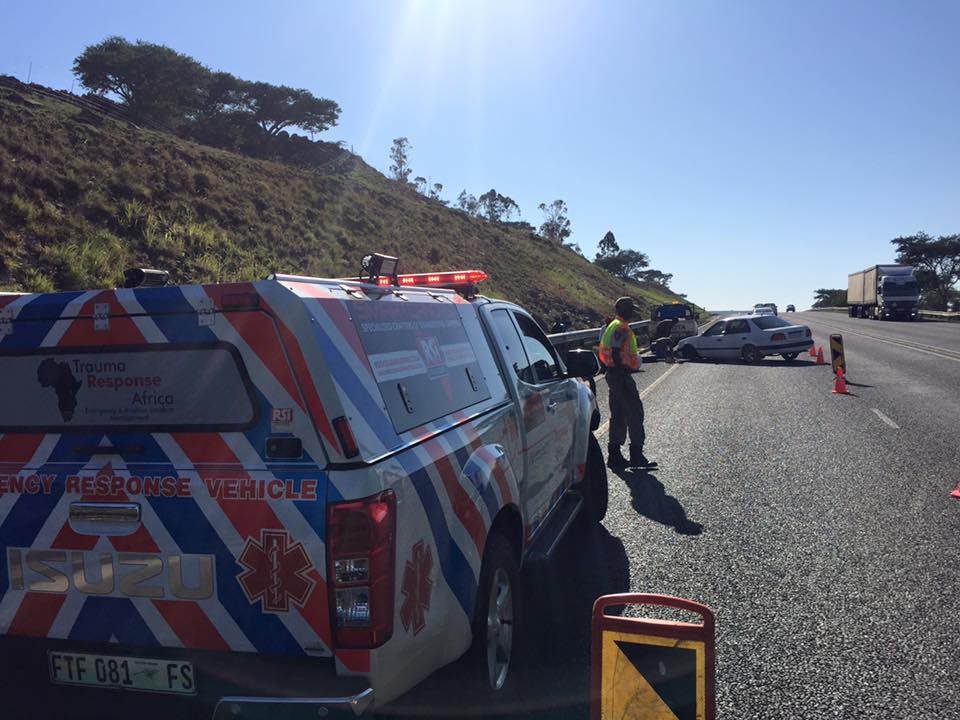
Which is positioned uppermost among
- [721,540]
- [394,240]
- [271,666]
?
[394,240]

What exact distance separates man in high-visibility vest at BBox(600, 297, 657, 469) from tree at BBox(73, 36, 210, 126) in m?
41.1

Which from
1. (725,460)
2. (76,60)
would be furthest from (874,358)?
(76,60)

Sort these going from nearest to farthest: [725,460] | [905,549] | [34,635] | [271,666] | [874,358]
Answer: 1. [271,666]
2. [34,635]
3. [905,549]
4. [725,460]
5. [874,358]

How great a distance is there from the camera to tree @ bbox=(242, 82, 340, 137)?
60.5 meters

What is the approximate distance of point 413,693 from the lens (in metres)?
3.18

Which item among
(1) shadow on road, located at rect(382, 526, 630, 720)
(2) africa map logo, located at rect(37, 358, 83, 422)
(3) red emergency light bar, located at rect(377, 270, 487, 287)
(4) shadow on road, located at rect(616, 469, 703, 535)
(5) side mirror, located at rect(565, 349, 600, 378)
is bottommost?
(1) shadow on road, located at rect(382, 526, 630, 720)

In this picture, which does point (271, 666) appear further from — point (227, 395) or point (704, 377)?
point (704, 377)

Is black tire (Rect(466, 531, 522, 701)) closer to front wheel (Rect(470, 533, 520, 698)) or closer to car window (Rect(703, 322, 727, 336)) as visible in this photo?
front wheel (Rect(470, 533, 520, 698))

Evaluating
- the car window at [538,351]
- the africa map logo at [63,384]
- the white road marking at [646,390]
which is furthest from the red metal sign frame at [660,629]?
the white road marking at [646,390]

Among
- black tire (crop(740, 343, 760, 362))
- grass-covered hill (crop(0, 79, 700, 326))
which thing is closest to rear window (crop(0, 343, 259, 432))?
grass-covered hill (crop(0, 79, 700, 326))

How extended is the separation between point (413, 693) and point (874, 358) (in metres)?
22.8

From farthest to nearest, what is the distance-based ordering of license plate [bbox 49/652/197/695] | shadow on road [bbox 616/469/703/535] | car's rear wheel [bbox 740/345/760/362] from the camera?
car's rear wheel [bbox 740/345/760/362], shadow on road [bbox 616/469/703/535], license plate [bbox 49/652/197/695]

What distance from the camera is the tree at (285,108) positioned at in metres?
60.5

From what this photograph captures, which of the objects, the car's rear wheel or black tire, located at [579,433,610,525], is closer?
black tire, located at [579,433,610,525]
